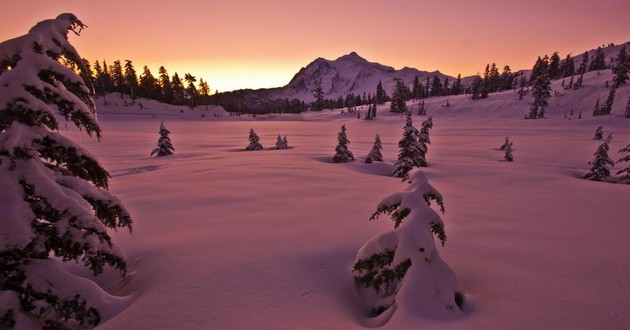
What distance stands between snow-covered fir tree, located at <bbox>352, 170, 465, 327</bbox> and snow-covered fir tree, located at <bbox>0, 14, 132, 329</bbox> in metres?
3.06

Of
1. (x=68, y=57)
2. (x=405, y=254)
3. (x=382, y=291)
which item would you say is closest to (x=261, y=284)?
(x=382, y=291)

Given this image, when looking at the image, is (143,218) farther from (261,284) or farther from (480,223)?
(480,223)

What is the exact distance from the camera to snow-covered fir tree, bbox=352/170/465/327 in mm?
3178

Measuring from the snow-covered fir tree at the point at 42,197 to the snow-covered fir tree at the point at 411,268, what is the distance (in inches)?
121

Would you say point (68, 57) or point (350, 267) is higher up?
point (68, 57)

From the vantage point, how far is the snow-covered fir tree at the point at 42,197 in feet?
8.68

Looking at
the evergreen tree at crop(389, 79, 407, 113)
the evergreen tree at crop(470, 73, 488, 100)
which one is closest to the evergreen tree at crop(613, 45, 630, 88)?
the evergreen tree at crop(470, 73, 488, 100)

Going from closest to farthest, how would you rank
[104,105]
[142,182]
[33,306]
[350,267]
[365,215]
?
1. [33,306]
2. [350,267]
3. [365,215]
4. [142,182]
5. [104,105]

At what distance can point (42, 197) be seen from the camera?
282 cm

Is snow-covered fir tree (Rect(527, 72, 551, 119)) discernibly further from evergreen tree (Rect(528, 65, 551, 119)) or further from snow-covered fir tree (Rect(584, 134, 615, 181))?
snow-covered fir tree (Rect(584, 134, 615, 181))

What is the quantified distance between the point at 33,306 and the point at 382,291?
3.81 meters

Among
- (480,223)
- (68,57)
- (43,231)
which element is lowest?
(480,223)

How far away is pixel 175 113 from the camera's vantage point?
305ft

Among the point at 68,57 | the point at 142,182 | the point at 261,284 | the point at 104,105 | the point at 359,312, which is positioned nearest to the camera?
the point at 68,57
